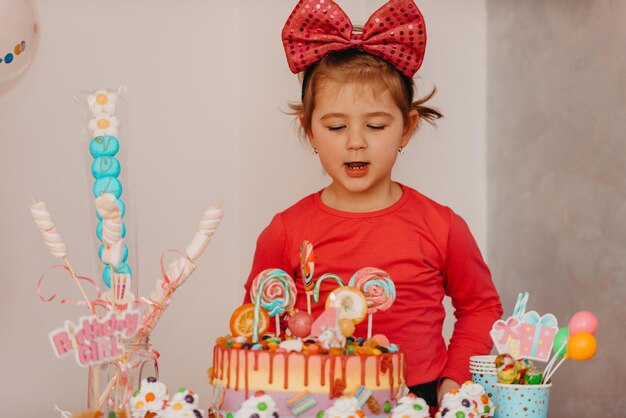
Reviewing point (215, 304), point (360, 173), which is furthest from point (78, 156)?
point (360, 173)

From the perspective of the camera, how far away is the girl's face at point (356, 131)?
2.03 metres

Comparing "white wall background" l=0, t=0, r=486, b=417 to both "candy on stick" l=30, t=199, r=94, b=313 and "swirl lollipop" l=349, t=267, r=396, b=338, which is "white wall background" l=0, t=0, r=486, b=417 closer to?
"candy on stick" l=30, t=199, r=94, b=313

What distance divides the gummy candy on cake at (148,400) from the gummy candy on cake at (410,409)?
14.7 inches

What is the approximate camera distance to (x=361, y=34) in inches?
82.2

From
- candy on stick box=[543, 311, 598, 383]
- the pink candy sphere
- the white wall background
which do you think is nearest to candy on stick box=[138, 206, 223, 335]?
the pink candy sphere

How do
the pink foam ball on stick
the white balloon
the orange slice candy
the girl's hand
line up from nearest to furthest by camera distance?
the pink foam ball on stick, the orange slice candy, the white balloon, the girl's hand

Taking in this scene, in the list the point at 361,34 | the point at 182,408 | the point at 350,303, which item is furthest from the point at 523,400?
the point at 361,34

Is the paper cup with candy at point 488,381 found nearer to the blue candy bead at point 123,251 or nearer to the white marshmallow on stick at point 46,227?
the blue candy bead at point 123,251

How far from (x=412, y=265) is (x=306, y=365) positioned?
61cm

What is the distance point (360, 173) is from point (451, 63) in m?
0.82

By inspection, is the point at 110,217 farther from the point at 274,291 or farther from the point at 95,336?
the point at 274,291

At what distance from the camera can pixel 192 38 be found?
2766mm

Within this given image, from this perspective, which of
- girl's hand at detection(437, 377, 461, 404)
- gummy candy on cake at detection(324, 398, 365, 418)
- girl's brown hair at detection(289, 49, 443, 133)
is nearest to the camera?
gummy candy on cake at detection(324, 398, 365, 418)

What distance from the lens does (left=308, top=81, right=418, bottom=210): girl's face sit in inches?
79.8
